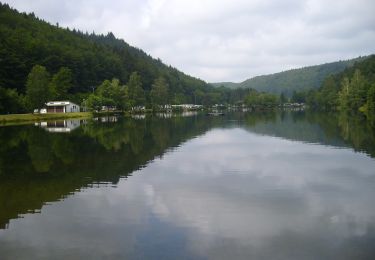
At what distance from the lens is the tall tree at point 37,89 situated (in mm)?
82662

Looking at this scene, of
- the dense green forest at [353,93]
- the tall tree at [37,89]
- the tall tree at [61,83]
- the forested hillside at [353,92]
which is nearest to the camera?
the tall tree at [37,89]

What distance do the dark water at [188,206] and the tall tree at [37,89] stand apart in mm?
58889

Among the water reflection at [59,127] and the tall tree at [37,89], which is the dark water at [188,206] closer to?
the water reflection at [59,127]

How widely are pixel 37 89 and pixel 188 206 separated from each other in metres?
76.8

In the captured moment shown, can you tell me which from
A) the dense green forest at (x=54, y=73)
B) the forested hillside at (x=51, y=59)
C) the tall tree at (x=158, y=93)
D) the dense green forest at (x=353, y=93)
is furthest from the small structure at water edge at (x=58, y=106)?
the dense green forest at (x=353, y=93)

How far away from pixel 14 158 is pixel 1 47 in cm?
8369

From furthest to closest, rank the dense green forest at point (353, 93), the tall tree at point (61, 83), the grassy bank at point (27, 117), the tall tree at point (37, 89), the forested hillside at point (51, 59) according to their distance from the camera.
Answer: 1. the tall tree at point (61, 83)
2. the forested hillside at point (51, 59)
3. the dense green forest at point (353, 93)
4. the tall tree at point (37, 89)
5. the grassy bank at point (27, 117)

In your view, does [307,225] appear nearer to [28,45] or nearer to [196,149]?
[196,149]

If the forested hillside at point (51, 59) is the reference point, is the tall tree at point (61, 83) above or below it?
below

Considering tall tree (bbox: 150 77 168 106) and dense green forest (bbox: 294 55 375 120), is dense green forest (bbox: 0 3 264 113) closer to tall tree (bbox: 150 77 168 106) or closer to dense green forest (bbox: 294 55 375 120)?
tall tree (bbox: 150 77 168 106)

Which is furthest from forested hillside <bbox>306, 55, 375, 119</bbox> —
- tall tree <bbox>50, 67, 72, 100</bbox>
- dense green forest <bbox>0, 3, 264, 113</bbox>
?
tall tree <bbox>50, 67, 72, 100</bbox>

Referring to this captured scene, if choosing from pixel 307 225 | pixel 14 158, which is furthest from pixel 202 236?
pixel 14 158

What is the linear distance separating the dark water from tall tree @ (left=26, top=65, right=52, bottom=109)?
5889 cm

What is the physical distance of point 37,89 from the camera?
83375 mm
